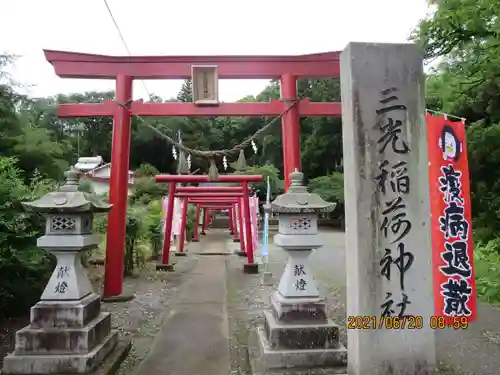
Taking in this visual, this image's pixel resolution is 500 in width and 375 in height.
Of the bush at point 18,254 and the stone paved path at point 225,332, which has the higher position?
the bush at point 18,254

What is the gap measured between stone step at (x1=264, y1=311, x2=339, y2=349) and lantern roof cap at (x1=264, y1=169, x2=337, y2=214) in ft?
4.10

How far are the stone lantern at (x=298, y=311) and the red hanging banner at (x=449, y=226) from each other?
45.4 inches

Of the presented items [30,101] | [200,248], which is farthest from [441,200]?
[200,248]

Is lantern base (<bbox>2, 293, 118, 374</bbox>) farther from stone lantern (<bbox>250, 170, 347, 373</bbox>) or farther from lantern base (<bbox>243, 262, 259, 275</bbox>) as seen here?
lantern base (<bbox>243, 262, 259, 275</bbox>)

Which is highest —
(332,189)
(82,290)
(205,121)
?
(205,121)

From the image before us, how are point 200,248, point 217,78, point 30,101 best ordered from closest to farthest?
point 217,78 < point 30,101 < point 200,248

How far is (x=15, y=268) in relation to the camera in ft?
18.6

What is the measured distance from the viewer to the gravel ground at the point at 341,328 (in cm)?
449

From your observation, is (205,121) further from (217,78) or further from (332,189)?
(217,78)

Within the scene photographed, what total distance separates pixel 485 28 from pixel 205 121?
2967cm

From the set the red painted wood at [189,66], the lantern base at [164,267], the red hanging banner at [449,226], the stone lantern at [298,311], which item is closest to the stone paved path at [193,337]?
the stone lantern at [298,311]

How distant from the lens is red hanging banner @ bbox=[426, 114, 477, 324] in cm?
388

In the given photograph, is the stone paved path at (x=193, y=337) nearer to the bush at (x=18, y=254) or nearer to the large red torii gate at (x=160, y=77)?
the large red torii gate at (x=160, y=77)

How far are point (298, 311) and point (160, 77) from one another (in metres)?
4.83
